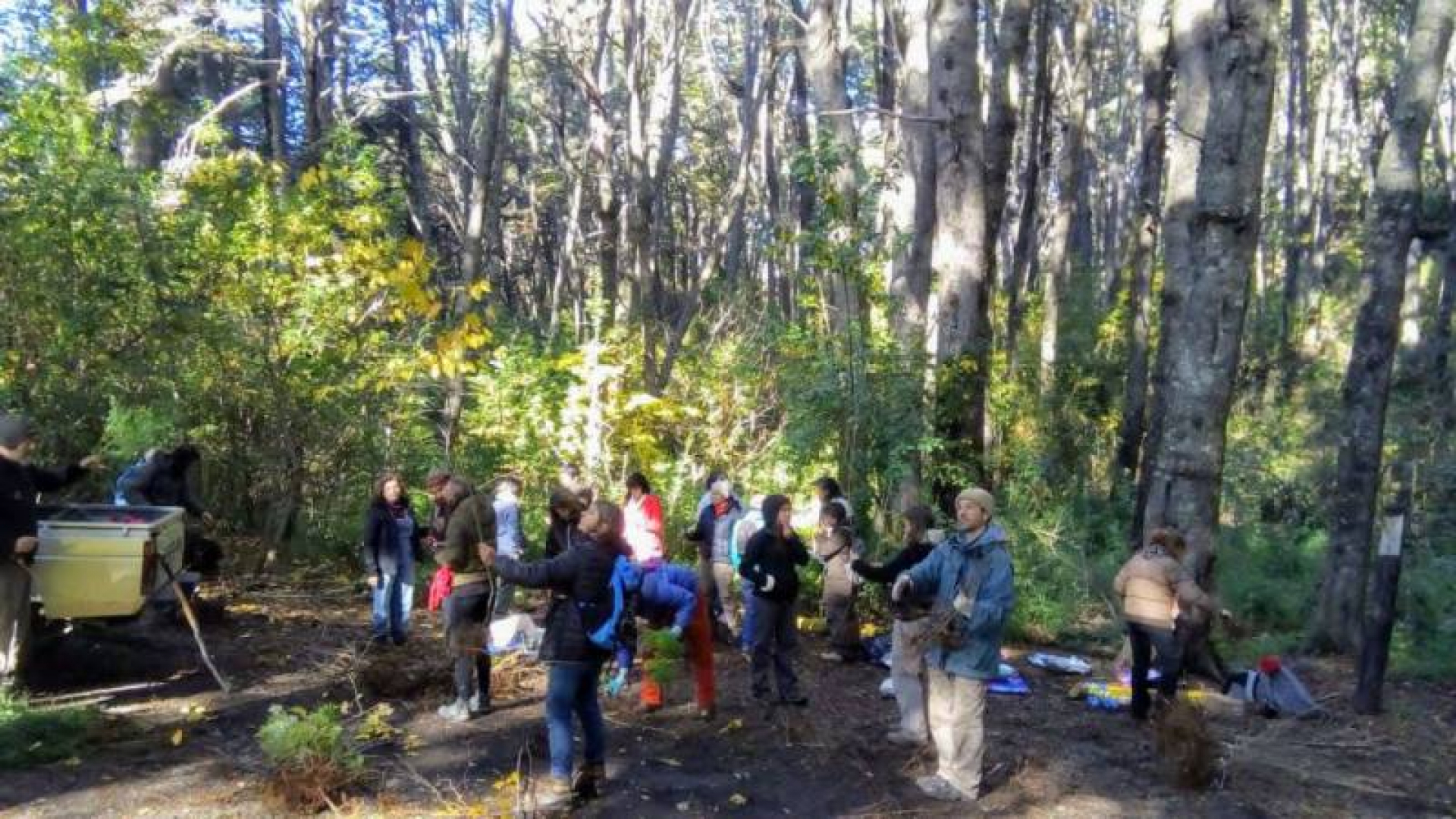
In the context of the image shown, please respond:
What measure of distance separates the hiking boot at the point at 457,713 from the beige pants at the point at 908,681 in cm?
296

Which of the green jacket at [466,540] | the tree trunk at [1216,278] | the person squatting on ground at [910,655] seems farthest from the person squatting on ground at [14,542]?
the tree trunk at [1216,278]

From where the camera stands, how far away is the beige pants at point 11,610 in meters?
7.20

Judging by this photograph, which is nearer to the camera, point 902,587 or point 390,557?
point 902,587

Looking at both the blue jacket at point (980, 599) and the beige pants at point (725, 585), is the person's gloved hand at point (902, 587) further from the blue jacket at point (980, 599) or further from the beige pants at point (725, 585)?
→ the beige pants at point (725, 585)

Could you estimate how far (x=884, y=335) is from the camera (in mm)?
12188

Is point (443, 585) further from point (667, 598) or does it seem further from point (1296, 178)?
point (1296, 178)

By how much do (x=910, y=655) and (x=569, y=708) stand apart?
2.50 m

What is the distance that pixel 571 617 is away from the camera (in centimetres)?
621

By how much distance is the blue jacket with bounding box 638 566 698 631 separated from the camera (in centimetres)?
734

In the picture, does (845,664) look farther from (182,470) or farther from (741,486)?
(182,470)

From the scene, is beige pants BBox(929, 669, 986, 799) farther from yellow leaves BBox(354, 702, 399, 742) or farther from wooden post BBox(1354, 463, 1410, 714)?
wooden post BBox(1354, 463, 1410, 714)

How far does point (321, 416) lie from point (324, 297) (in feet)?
4.16

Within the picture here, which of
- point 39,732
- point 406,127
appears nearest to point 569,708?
point 39,732

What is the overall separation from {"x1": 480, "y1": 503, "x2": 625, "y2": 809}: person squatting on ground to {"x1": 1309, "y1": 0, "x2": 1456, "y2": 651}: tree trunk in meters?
7.89
